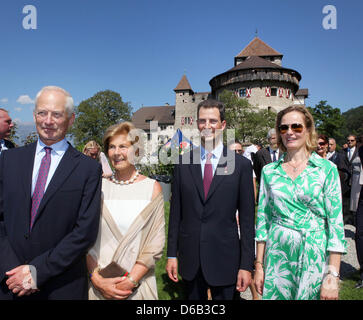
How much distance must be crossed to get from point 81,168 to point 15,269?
808mm

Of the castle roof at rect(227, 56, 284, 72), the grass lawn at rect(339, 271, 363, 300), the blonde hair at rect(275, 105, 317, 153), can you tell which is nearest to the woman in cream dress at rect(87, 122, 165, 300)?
the blonde hair at rect(275, 105, 317, 153)

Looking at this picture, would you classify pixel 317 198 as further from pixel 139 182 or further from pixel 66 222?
pixel 66 222

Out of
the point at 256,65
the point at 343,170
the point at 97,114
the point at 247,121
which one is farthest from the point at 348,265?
the point at 256,65

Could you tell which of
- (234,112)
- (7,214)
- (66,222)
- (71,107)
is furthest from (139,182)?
(234,112)

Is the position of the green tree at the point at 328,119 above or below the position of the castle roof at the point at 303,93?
below

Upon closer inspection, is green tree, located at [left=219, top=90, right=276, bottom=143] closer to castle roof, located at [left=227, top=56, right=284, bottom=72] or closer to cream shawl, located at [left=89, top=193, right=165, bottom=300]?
castle roof, located at [left=227, top=56, right=284, bottom=72]

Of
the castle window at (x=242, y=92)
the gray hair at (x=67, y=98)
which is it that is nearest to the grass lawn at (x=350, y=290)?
the gray hair at (x=67, y=98)

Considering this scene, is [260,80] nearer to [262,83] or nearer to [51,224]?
[262,83]

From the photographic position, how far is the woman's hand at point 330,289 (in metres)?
1.98

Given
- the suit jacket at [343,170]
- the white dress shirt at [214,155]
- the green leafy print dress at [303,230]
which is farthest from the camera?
the suit jacket at [343,170]

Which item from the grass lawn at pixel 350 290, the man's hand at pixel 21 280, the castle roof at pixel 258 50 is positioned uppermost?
the castle roof at pixel 258 50

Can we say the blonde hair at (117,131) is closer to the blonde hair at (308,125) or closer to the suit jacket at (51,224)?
the suit jacket at (51,224)
